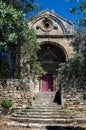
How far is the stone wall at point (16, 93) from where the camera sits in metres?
20.9

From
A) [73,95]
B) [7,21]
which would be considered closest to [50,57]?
[73,95]

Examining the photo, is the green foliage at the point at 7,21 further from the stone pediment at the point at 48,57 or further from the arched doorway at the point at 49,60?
the stone pediment at the point at 48,57

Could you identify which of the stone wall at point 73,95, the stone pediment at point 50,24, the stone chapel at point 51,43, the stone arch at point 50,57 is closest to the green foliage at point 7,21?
the stone wall at point 73,95

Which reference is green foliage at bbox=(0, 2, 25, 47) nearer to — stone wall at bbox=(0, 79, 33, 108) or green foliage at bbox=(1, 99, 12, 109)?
green foliage at bbox=(1, 99, 12, 109)

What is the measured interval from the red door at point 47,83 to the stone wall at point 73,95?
12317 mm

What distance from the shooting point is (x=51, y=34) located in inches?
1326

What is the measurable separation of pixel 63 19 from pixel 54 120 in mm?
18985

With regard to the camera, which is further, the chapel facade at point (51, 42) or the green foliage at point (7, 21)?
the chapel facade at point (51, 42)

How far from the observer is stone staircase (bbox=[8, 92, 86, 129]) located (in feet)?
55.1

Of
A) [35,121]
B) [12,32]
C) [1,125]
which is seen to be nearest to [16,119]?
[35,121]

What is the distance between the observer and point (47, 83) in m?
33.8

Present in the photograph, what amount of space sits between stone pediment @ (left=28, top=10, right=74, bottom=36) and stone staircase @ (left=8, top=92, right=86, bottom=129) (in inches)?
524

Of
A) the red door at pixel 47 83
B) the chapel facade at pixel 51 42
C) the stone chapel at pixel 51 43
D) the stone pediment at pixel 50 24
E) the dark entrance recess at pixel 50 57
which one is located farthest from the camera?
the dark entrance recess at pixel 50 57

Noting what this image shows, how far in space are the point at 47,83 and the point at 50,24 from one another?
6.37 meters
